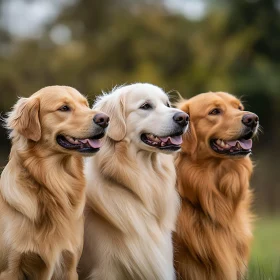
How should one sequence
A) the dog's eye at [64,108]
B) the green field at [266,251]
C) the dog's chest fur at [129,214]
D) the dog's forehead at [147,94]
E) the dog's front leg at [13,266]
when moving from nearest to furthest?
the dog's front leg at [13,266]
the dog's eye at [64,108]
the dog's chest fur at [129,214]
the dog's forehead at [147,94]
the green field at [266,251]

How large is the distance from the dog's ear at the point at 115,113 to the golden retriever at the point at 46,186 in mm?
434

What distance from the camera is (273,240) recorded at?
12836 mm

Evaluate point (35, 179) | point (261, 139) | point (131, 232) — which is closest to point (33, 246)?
point (35, 179)

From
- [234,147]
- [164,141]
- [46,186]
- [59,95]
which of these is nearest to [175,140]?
[164,141]

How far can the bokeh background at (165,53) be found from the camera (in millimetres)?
21188

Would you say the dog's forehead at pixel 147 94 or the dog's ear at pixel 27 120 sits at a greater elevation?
the dog's forehead at pixel 147 94

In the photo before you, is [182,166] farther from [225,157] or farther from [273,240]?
[273,240]

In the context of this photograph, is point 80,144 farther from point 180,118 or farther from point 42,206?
point 180,118

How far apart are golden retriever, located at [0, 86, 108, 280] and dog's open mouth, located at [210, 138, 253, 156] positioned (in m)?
1.31

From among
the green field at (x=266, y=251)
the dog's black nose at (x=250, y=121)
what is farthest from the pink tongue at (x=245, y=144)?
the green field at (x=266, y=251)

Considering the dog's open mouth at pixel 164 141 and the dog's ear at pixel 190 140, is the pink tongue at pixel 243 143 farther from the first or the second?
the dog's open mouth at pixel 164 141

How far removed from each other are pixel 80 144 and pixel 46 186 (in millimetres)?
392

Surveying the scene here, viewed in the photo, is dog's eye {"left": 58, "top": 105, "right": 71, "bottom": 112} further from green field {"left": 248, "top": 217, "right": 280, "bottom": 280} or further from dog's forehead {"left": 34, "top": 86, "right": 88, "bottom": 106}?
green field {"left": 248, "top": 217, "right": 280, "bottom": 280}

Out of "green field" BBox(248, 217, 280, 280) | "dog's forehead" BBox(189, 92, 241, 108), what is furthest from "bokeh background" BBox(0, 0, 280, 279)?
"dog's forehead" BBox(189, 92, 241, 108)
